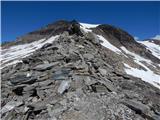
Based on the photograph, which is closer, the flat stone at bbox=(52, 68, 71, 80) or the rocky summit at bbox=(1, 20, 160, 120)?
the rocky summit at bbox=(1, 20, 160, 120)

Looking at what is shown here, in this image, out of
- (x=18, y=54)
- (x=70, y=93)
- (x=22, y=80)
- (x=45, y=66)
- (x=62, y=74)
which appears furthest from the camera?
(x=18, y=54)

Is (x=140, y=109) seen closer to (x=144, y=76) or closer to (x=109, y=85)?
(x=109, y=85)

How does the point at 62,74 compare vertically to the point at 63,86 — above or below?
above

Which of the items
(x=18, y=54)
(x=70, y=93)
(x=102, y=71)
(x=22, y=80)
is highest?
(x=18, y=54)

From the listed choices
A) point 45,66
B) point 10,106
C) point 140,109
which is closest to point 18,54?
point 45,66

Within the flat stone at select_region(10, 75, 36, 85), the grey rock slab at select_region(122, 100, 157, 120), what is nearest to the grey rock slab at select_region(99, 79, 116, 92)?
the grey rock slab at select_region(122, 100, 157, 120)

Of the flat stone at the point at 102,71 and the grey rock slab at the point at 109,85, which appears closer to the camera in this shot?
the grey rock slab at the point at 109,85

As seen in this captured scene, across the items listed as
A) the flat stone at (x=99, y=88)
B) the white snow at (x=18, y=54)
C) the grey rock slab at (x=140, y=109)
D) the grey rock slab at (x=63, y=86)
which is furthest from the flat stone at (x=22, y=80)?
the white snow at (x=18, y=54)

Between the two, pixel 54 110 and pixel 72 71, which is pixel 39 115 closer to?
pixel 54 110

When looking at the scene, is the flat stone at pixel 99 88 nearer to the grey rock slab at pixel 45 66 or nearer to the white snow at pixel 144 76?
the grey rock slab at pixel 45 66

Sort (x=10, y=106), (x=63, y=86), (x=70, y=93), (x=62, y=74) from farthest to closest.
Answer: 1. (x=62, y=74)
2. (x=63, y=86)
3. (x=10, y=106)
4. (x=70, y=93)

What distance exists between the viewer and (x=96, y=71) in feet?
74.1

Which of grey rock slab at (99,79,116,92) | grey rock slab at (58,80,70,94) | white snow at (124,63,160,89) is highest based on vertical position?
→ grey rock slab at (58,80,70,94)

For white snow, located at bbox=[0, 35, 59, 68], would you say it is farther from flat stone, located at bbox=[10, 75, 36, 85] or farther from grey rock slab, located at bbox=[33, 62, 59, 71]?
flat stone, located at bbox=[10, 75, 36, 85]
